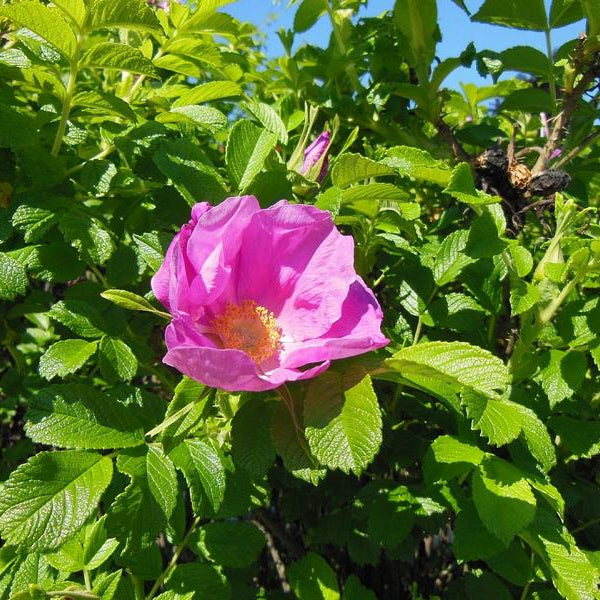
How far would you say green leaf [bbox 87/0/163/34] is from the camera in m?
1.00

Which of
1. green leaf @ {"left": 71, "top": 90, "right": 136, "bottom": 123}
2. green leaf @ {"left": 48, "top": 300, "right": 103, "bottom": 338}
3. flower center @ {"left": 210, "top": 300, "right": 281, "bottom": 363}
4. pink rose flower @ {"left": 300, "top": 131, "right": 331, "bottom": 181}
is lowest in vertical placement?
green leaf @ {"left": 48, "top": 300, "right": 103, "bottom": 338}

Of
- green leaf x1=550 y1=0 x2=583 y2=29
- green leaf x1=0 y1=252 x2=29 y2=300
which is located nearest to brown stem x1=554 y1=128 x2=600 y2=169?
green leaf x1=550 y1=0 x2=583 y2=29

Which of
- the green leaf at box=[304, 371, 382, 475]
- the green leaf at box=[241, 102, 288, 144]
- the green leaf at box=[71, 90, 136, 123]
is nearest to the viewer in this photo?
the green leaf at box=[304, 371, 382, 475]

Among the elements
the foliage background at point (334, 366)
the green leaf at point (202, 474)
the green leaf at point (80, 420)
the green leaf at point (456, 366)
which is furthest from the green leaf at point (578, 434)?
the green leaf at point (80, 420)

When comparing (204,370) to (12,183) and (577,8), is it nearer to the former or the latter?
(12,183)

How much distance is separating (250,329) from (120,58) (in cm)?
48

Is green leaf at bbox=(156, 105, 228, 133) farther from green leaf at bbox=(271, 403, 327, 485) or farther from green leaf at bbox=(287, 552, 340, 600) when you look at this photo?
green leaf at bbox=(287, 552, 340, 600)

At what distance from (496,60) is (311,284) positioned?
2.88ft

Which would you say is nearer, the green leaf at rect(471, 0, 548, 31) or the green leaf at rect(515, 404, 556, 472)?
the green leaf at rect(515, 404, 556, 472)

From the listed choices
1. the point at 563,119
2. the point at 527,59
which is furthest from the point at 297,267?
the point at 527,59

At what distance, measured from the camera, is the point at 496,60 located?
4.93ft

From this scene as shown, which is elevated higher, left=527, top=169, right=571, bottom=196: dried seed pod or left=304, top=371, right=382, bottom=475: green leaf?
left=527, top=169, right=571, bottom=196: dried seed pod

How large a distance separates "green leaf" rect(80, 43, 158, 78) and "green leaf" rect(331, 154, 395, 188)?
1.08 feet

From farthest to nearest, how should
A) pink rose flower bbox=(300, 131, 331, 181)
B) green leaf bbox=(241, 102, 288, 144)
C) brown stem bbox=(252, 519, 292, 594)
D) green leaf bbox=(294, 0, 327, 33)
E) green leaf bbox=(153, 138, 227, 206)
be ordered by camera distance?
1. brown stem bbox=(252, 519, 292, 594)
2. green leaf bbox=(294, 0, 327, 33)
3. green leaf bbox=(241, 102, 288, 144)
4. pink rose flower bbox=(300, 131, 331, 181)
5. green leaf bbox=(153, 138, 227, 206)
